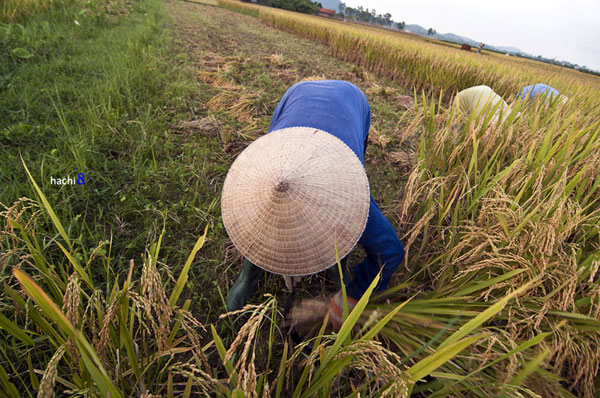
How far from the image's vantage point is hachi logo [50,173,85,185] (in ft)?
5.65

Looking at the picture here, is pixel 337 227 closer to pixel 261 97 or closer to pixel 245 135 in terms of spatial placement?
pixel 245 135

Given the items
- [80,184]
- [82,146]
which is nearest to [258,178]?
[80,184]

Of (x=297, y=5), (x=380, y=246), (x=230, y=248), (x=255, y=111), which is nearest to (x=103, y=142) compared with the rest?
(x=230, y=248)

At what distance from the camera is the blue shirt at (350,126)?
1086 mm

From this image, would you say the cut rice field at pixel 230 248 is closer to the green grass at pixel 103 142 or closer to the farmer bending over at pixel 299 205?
the green grass at pixel 103 142

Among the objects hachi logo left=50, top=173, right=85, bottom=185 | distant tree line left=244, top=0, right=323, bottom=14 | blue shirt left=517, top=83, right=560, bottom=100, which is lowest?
hachi logo left=50, top=173, right=85, bottom=185

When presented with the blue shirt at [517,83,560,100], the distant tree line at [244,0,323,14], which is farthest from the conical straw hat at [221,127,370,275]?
the distant tree line at [244,0,323,14]

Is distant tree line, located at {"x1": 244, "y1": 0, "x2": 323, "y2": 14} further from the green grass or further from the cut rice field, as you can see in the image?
the green grass

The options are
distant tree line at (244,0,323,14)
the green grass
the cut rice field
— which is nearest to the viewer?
the cut rice field

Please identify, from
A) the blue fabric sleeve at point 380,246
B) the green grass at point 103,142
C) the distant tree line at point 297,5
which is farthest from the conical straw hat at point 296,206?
the distant tree line at point 297,5

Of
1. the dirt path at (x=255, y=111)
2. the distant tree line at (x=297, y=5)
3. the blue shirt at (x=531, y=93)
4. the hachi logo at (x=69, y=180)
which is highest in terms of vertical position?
the distant tree line at (x=297, y=5)

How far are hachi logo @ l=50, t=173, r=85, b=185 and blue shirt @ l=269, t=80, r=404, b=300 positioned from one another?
1.47 m

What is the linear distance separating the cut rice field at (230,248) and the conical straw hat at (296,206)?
202mm

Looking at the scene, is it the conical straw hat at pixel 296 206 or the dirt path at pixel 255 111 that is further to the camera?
the dirt path at pixel 255 111
